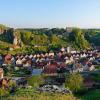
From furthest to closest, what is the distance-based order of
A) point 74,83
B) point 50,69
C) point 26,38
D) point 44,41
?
point 44,41, point 26,38, point 50,69, point 74,83

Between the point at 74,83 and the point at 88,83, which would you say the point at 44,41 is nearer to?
the point at 88,83

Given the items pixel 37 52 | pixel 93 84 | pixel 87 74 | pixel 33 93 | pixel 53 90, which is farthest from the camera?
pixel 37 52

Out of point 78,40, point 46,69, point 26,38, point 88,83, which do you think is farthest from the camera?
point 78,40

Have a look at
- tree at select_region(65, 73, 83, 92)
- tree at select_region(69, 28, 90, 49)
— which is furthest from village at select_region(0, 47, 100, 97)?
tree at select_region(69, 28, 90, 49)

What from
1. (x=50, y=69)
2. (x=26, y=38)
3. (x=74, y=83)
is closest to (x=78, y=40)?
(x=26, y=38)

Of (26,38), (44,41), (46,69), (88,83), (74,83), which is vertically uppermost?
(26,38)

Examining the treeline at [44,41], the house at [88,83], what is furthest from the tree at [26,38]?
the house at [88,83]

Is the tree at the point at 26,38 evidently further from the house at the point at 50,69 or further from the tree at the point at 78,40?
the house at the point at 50,69

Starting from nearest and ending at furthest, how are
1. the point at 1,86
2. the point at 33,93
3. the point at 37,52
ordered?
1. the point at 33,93
2. the point at 1,86
3. the point at 37,52

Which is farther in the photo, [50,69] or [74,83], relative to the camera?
[50,69]

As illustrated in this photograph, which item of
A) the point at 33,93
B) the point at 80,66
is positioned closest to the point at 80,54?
the point at 80,66

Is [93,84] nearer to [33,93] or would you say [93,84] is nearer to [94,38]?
[33,93]
